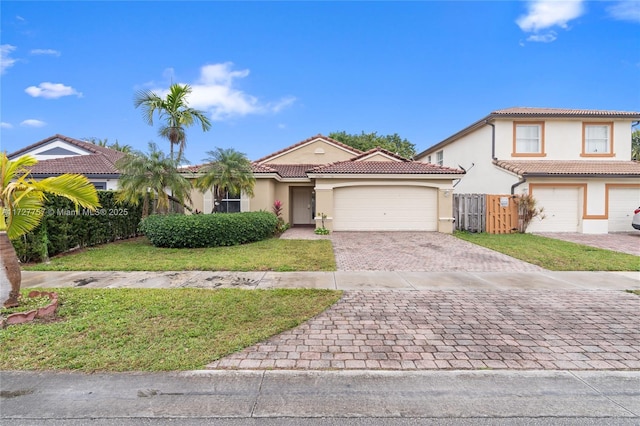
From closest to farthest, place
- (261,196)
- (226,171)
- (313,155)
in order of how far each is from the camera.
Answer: (226,171) → (261,196) → (313,155)

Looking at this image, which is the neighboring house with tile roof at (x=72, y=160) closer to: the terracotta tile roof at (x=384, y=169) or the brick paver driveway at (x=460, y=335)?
the terracotta tile roof at (x=384, y=169)

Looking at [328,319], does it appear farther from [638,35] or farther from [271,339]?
[638,35]

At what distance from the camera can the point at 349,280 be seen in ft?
22.3

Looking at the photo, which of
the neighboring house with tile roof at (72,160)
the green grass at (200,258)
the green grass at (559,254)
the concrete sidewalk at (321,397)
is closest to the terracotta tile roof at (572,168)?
the green grass at (559,254)

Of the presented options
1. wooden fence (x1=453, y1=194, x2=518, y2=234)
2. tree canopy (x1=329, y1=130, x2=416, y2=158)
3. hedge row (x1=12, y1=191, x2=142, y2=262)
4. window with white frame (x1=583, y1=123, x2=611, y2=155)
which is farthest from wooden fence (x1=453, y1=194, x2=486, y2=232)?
tree canopy (x1=329, y1=130, x2=416, y2=158)

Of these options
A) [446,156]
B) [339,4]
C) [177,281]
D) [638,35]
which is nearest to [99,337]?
[177,281]

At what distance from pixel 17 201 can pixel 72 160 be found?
18.8m

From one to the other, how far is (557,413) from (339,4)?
562 inches

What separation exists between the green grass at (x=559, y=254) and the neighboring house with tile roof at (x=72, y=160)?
1887cm

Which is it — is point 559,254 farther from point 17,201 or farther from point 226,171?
point 17,201

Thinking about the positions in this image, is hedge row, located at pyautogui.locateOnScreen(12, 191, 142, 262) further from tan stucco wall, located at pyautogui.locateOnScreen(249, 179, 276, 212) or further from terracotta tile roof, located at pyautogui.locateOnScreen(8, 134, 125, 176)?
terracotta tile roof, located at pyautogui.locateOnScreen(8, 134, 125, 176)

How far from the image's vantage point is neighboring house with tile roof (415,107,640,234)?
15289mm

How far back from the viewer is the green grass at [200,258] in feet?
25.9

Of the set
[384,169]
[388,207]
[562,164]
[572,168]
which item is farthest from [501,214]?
[384,169]
